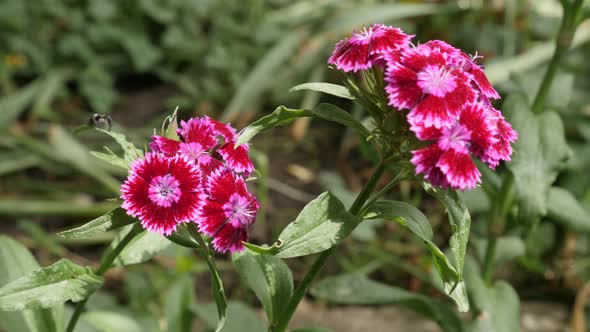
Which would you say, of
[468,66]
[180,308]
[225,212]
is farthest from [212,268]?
[180,308]

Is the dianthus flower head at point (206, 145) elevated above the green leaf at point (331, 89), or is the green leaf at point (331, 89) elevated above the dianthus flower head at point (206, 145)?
the green leaf at point (331, 89)

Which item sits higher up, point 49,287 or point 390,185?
point 390,185

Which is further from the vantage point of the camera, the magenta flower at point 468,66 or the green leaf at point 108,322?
the green leaf at point 108,322

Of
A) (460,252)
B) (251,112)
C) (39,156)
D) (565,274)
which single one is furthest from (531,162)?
(39,156)

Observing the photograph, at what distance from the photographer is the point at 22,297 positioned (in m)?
1.12

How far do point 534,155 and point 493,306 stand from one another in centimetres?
43

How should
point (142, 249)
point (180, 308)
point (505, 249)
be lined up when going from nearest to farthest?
1. point (142, 249)
2. point (180, 308)
3. point (505, 249)

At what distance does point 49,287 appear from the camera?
45.8 inches

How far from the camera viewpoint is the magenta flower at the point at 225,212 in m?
1.07

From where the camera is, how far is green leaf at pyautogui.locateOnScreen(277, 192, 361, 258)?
1071 mm

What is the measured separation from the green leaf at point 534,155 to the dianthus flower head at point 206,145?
28.3 inches

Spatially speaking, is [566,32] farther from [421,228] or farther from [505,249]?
[421,228]

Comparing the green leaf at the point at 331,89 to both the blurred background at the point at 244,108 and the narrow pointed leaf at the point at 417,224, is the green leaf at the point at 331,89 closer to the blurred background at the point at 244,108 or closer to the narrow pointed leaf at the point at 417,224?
the narrow pointed leaf at the point at 417,224

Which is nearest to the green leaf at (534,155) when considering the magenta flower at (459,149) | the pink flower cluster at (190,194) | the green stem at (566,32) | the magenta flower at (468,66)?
the green stem at (566,32)
